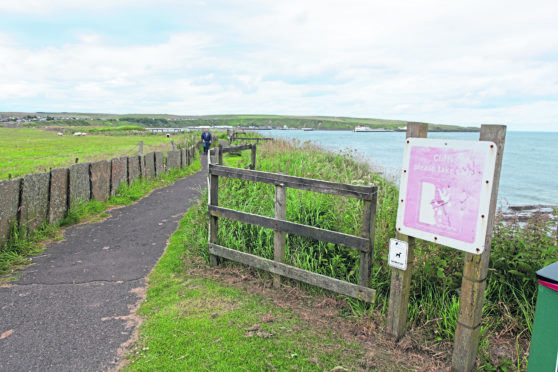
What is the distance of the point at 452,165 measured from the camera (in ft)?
10.1

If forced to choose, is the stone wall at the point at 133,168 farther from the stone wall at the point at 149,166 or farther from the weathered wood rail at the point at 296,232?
the weathered wood rail at the point at 296,232

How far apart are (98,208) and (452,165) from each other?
8.41 metres

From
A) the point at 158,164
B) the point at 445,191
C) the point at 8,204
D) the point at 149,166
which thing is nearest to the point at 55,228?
the point at 8,204

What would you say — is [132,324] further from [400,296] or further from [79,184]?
[79,184]

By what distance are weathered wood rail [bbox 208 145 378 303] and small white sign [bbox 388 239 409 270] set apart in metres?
0.47

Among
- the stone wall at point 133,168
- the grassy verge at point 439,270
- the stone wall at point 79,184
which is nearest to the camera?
the grassy verge at point 439,270

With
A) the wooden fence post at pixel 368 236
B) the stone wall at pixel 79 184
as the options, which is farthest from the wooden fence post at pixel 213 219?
the stone wall at pixel 79 184

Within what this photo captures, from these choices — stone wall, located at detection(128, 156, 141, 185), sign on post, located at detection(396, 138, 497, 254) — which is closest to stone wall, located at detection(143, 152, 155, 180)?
stone wall, located at detection(128, 156, 141, 185)

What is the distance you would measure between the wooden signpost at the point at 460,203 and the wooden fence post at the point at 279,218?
66.0 inches

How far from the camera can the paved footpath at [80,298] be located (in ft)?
11.7

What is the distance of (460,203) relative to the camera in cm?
304

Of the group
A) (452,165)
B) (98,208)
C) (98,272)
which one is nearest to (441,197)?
(452,165)

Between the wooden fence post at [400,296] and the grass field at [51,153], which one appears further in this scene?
the grass field at [51,153]

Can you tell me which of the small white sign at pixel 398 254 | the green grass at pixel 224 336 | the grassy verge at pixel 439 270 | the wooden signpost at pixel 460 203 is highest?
the wooden signpost at pixel 460 203
